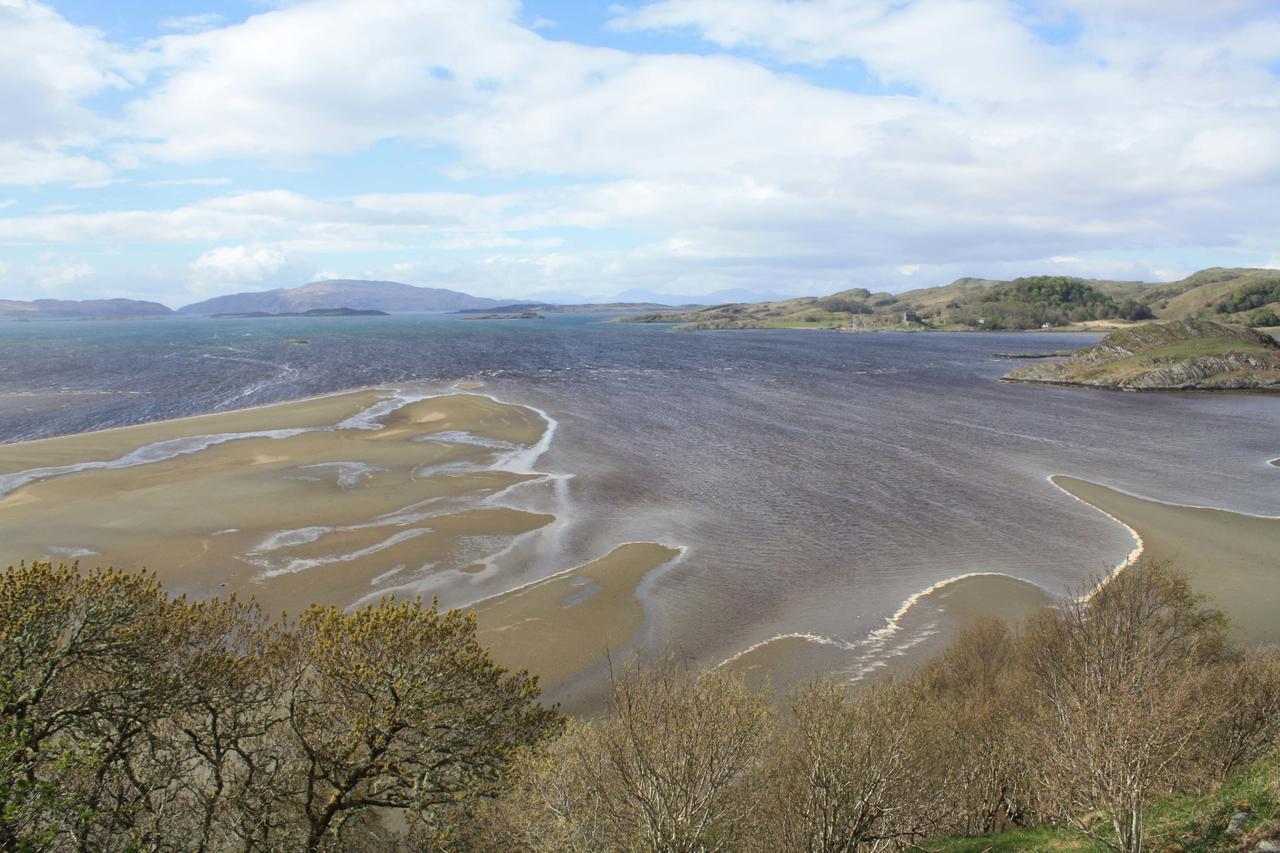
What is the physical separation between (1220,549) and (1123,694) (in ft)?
101

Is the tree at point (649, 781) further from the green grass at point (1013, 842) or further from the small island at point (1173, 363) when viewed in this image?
the small island at point (1173, 363)

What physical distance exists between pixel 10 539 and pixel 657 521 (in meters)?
36.6

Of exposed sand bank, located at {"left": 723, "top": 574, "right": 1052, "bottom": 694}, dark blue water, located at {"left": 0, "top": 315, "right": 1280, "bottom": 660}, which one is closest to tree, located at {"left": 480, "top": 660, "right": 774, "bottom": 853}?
exposed sand bank, located at {"left": 723, "top": 574, "right": 1052, "bottom": 694}

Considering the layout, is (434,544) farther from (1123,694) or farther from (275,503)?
(1123,694)

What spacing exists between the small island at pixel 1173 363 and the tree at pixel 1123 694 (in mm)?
105929

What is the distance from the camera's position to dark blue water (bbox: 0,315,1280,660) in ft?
120

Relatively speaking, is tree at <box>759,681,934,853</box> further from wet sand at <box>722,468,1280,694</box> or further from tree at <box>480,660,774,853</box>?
wet sand at <box>722,468,1280,694</box>

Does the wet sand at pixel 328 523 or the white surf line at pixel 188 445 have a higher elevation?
the white surf line at pixel 188 445

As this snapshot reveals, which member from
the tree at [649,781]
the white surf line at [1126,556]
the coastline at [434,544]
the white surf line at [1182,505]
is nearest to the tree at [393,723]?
the tree at [649,781]

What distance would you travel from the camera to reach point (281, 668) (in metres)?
17.4

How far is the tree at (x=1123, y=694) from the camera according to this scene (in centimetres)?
1384

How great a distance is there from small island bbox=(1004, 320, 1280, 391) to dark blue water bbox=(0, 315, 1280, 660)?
900 centimetres

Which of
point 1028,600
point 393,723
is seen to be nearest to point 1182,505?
point 1028,600

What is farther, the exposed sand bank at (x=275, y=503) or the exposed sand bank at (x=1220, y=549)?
the exposed sand bank at (x=275, y=503)
